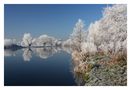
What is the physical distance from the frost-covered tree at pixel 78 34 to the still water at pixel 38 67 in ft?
0.47

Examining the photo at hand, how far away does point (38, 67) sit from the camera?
5562mm

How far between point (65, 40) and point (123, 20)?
29.3 inches

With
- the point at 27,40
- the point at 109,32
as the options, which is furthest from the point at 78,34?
the point at 27,40

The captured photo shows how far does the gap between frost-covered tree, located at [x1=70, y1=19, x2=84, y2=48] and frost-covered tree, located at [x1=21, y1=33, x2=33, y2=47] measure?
0.50m

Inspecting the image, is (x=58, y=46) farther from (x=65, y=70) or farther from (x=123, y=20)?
(x=123, y=20)

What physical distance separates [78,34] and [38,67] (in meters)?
0.63

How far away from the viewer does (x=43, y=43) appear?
5578mm

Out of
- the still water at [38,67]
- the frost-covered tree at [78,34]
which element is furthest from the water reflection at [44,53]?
the frost-covered tree at [78,34]

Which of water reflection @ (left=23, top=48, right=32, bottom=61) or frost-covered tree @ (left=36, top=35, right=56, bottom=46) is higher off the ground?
frost-covered tree @ (left=36, top=35, right=56, bottom=46)

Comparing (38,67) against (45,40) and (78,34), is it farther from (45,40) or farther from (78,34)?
(78,34)

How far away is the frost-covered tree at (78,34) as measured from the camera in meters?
5.52

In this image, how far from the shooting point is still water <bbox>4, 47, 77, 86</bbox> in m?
5.52

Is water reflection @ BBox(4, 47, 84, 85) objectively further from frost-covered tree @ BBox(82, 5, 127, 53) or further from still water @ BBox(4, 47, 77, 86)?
frost-covered tree @ BBox(82, 5, 127, 53)

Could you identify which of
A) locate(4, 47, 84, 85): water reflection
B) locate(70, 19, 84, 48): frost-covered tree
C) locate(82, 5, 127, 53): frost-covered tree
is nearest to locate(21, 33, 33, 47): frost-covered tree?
locate(4, 47, 84, 85): water reflection
